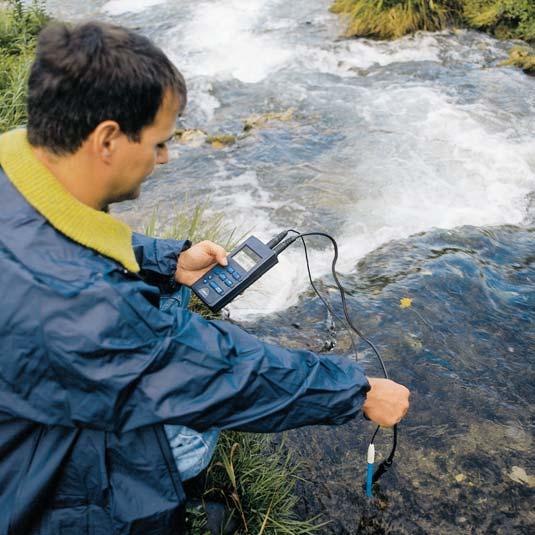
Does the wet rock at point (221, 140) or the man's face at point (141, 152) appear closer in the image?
the man's face at point (141, 152)

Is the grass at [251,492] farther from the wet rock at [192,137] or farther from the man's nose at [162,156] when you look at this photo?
the wet rock at [192,137]

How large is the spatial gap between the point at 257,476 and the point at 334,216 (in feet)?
9.59

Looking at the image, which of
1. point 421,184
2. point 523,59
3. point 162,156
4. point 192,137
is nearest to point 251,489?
point 162,156

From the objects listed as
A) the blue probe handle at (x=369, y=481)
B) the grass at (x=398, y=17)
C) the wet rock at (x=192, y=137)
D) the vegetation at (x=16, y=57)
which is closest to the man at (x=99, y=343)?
the blue probe handle at (x=369, y=481)

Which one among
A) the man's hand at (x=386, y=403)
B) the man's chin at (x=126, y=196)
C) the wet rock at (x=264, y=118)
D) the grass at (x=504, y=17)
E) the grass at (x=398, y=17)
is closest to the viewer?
the man's chin at (x=126, y=196)

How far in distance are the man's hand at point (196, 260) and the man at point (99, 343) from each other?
97 centimetres

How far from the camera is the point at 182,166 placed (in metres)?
5.97

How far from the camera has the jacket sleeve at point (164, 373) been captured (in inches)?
63.3

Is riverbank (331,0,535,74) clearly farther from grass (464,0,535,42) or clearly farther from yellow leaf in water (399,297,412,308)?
yellow leaf in water (399,297,412,308)

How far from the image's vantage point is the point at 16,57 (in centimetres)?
631

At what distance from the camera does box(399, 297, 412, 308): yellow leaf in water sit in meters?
3.71

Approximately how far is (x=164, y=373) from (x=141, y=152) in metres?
0.68

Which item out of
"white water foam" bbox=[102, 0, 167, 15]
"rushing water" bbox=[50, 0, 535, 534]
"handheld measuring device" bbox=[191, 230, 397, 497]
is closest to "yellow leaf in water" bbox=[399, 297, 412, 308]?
"rushing water" bbox=[50, 0, 535, 534]

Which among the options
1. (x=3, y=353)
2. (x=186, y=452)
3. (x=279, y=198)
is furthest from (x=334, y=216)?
(x=3, y=353)
